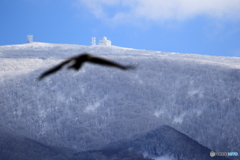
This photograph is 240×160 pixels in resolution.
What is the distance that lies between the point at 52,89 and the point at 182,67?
2103cm

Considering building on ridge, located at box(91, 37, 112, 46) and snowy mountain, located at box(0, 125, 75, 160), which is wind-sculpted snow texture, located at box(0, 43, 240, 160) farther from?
building on ridge, located at box(91, 37, 112, 46)

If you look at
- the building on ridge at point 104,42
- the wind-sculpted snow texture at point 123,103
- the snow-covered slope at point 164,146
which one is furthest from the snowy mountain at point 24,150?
the building on ridge at point 104,42

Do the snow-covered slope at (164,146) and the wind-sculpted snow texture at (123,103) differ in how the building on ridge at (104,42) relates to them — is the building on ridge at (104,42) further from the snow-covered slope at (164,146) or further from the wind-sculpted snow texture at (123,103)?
the snow-covered slope at (164,146)

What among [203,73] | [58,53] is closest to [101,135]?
[203,73]

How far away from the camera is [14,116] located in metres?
38.2

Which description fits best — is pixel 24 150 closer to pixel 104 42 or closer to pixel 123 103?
pixel 123 103

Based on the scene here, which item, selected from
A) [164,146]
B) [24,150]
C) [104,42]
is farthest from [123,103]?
[104,42]

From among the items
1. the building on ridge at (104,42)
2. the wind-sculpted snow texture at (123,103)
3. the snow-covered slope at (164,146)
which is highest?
the building on ridge at (104,42)

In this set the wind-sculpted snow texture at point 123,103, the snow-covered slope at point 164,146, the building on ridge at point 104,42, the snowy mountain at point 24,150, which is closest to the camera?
the snowy mountain at point 24,150

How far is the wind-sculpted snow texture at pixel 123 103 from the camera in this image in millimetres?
34812

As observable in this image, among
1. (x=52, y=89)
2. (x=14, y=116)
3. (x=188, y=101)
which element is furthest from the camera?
(x=52, y=89)

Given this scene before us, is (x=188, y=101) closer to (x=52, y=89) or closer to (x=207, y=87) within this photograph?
(x=207, y=87)

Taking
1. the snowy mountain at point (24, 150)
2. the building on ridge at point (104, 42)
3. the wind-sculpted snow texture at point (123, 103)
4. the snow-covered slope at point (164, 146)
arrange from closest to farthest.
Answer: the snowy mountain at point (24, 150) → the snow-covered slope at point (164, 146) → the wind-sculpted snow texture at point (123, 103) → the building on ridge at point (104, 42)

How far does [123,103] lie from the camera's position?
39812 millimetres
